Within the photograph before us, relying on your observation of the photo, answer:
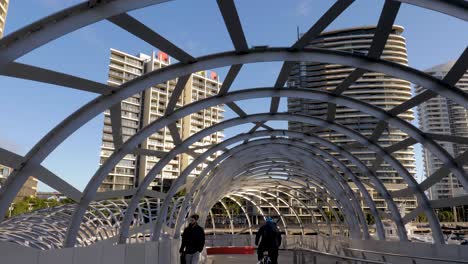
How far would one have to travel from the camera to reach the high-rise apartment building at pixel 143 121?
9961cm

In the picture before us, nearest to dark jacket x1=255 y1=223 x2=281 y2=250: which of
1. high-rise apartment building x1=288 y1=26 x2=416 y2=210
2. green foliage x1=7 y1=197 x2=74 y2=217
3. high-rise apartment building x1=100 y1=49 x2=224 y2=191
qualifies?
high-rise apartment building x1=288 y1=26 x2=416 y2=210

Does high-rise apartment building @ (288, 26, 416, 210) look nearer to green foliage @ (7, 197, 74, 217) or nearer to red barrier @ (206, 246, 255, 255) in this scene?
red barrier @ (206, 246, 255, 255)

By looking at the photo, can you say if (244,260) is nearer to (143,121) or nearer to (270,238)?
(270,238)

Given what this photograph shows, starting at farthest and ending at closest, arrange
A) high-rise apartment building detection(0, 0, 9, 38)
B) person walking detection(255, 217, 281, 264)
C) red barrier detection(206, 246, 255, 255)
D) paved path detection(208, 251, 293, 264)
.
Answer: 1. high-rise apartment building detection(0, 0, 9, 38)
2. red barrier detection(206, 246, 255, 255)
3. paved path detection(208, 251, 293, 264)
4. person walking detection(255, 217, 281, 264)

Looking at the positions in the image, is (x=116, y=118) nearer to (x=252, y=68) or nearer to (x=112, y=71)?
(x=252, y=68)

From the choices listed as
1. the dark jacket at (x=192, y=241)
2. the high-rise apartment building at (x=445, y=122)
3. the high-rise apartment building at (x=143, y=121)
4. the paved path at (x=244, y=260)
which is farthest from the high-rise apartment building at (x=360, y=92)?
the high-rise apartment building at (x=143, y=121)

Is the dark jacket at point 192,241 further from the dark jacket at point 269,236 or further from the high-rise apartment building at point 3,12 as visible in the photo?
the high-rise apartment building at point 3,12

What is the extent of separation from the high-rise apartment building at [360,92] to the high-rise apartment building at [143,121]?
142 feet

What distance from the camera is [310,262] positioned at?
1077cm

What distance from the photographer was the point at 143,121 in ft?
357

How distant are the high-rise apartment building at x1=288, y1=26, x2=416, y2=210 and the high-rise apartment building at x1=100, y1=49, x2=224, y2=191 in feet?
142

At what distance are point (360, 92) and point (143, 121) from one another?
5921cm

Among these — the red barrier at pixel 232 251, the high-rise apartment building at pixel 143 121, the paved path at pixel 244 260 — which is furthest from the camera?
the high-rise apartment building at pixel 143 121

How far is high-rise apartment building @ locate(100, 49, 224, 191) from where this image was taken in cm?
9961
